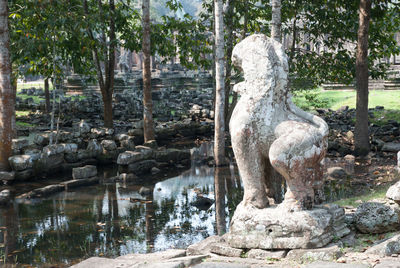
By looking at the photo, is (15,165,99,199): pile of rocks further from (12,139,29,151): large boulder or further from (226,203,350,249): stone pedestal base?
(226,203,350,249): stone pedestal base

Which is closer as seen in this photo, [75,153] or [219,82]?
[219,82]

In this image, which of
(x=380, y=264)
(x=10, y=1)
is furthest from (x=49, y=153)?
(x=380, y=264)

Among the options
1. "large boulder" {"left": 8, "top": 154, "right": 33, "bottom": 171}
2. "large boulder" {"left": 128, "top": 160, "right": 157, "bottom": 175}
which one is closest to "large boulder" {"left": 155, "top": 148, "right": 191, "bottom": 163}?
"large boulder" {"left": 128, "top": 160, "right": 157, "bottom": 175}

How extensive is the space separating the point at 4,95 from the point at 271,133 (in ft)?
29.1

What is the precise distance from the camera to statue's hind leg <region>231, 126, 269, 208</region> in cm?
459

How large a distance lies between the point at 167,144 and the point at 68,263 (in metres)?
11.5

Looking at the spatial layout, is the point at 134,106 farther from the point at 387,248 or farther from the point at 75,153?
the point at 387,248

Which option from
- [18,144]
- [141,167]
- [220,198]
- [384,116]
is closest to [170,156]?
[141,167]

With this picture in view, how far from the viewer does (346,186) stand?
32.6 ft

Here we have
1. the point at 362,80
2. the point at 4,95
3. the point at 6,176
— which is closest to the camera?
the point at 6,176

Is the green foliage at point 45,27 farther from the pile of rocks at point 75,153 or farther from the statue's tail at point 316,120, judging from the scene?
the statue's tail at point 316,120

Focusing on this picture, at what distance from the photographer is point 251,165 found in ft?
15.1

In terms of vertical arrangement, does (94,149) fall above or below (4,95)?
below

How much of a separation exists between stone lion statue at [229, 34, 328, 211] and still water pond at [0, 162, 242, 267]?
2645mm
